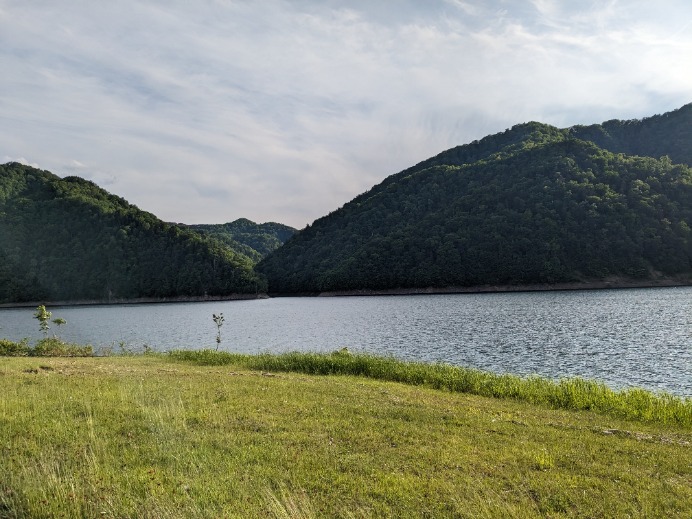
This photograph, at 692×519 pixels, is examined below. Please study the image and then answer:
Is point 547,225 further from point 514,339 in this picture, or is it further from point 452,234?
point 514,339

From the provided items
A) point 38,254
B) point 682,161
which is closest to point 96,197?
point 38,254

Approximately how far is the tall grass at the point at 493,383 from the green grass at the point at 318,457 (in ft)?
3.57

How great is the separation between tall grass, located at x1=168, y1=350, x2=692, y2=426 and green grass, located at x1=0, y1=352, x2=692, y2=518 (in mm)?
1088

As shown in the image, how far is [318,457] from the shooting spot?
821 centimetres

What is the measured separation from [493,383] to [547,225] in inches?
5259

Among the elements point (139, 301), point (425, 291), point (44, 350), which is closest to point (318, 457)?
point (44, 350)

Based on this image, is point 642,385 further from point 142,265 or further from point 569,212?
point 142,265

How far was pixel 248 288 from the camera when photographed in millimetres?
168750

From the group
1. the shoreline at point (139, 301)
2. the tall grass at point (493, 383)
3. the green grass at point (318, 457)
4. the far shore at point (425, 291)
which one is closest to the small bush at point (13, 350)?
the tall grass at point (493, 383)

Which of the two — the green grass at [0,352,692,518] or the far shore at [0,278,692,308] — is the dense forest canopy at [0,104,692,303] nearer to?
the far shore at [0,278,692,308]

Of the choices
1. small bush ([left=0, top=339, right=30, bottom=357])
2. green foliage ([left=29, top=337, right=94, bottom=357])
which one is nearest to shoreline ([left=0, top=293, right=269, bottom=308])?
small bush ([left=0, top=339, right=30, bottom=357])

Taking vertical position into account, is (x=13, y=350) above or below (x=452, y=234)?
below

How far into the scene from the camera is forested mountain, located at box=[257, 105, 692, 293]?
12456cm

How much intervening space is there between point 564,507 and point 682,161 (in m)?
202
